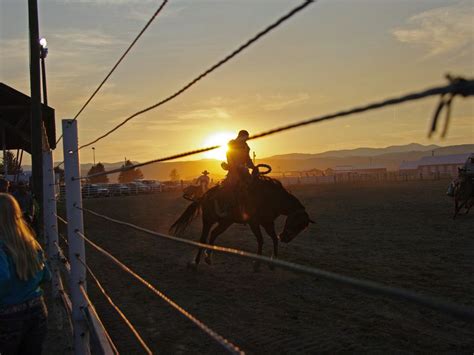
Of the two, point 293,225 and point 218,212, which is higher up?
point 218,212

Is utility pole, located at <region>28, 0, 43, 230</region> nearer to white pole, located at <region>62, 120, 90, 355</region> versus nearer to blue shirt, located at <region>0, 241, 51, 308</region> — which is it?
white pole, located at <region>62, 120, 90, 355</region>

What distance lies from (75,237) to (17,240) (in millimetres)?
615

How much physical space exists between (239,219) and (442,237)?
18.9ft

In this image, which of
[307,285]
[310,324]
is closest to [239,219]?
[307,285]

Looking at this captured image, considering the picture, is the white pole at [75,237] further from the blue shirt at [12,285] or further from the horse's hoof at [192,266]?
the horse's hoof at [192,266]

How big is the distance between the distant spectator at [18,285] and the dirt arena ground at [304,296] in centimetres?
169

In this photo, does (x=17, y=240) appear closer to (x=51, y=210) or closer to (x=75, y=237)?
(x=75, y=237)

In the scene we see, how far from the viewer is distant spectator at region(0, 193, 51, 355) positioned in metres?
3.23

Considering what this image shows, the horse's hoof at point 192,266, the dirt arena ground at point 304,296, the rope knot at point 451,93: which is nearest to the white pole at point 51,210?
the dirt arena ground at point 304,296

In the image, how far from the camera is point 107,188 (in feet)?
176

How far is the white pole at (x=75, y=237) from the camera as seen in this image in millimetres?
3791

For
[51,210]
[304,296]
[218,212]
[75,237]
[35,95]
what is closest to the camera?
[75,237]

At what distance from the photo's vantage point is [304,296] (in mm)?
6656

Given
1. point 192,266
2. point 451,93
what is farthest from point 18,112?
point 451,93
